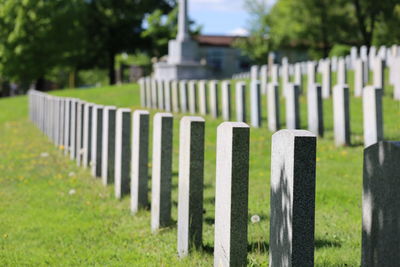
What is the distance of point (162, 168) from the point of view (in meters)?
5.20

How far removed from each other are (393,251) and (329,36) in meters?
42.1

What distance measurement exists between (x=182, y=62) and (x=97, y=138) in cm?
1903

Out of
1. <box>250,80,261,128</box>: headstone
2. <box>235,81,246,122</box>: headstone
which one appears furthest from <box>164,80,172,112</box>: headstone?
<box>250,80,261,128</box>: headstone

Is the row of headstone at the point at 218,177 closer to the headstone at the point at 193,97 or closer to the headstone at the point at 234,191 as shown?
the headstone at the point at 234,191

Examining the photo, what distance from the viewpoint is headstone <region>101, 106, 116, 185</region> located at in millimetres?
7191

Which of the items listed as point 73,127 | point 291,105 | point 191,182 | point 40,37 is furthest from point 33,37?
point 191,182

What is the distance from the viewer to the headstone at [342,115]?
957 cm

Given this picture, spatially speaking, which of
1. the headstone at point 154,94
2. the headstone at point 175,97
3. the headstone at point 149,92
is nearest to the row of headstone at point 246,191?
the headstone at point 175,97

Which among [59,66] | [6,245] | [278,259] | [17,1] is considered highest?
[17,1]

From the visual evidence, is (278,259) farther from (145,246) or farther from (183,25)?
(183,25)

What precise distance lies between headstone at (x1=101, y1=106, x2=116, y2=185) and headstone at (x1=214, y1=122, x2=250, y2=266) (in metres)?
3.53

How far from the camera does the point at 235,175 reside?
367cm

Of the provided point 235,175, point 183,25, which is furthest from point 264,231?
point 183,25

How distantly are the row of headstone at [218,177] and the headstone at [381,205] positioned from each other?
0.35 metres
